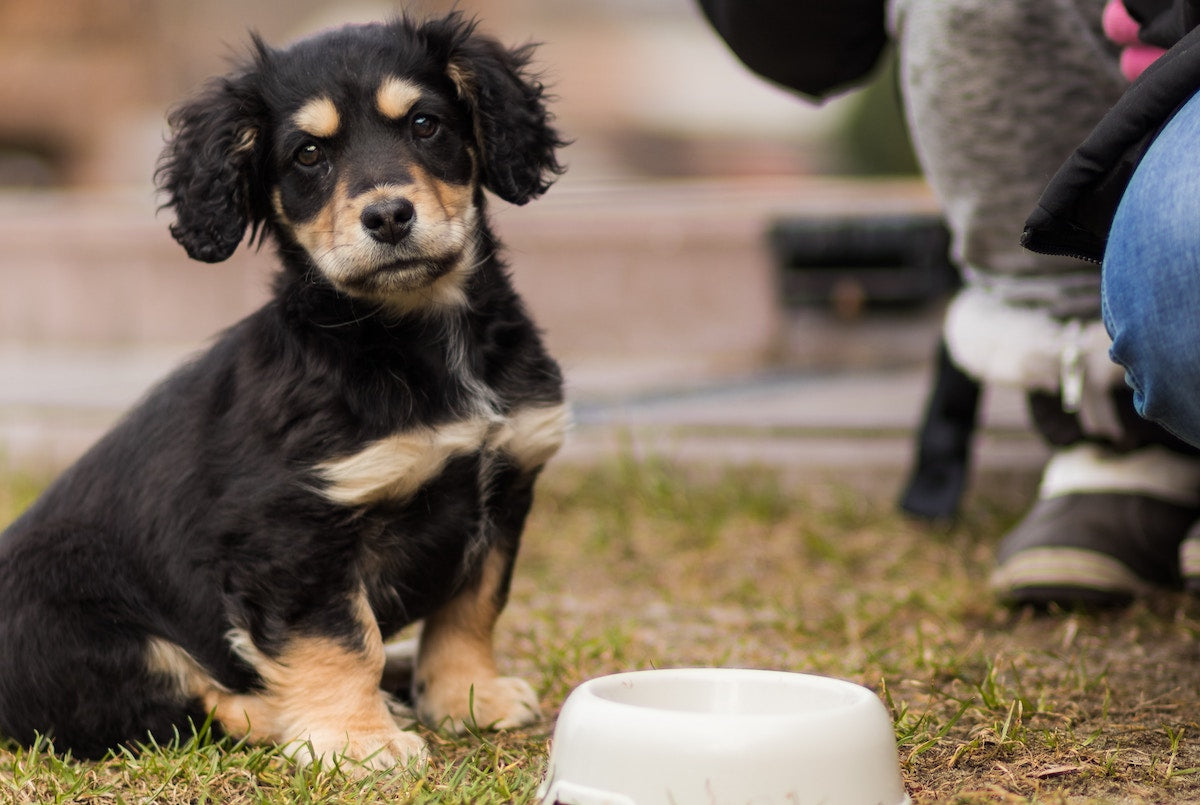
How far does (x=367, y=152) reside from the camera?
92.6 inches

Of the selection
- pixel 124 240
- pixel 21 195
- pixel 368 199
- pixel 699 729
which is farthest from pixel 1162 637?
pixel 21 195

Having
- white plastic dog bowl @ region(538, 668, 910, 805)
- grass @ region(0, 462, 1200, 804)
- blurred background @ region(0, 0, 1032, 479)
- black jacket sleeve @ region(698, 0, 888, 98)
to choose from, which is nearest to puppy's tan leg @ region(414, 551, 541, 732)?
grass @ region(0, 462, 1200, 804)

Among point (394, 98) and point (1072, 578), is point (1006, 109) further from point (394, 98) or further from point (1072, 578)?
point (394, 98)

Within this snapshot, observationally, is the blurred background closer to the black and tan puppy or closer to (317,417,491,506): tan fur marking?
the black and tan puppy

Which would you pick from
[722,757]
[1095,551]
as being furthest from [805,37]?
[722,757]

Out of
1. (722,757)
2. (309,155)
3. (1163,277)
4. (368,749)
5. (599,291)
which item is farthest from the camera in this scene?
(599,291)

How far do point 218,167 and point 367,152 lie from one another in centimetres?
28

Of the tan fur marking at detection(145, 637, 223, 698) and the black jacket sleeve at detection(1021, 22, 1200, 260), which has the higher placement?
the black jacket sleeve at detection(1021, 22, 1200, 260)

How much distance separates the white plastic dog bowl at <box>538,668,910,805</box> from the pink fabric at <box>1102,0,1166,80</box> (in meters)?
1.16

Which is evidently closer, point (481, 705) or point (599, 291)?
point (481, 705)

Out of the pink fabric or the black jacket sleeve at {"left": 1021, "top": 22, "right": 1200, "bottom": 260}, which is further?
the pink fabric

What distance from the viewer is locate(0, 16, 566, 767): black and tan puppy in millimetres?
2234

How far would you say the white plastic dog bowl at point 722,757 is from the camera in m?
1.64

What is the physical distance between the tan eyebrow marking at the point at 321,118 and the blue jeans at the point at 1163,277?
1.26m
